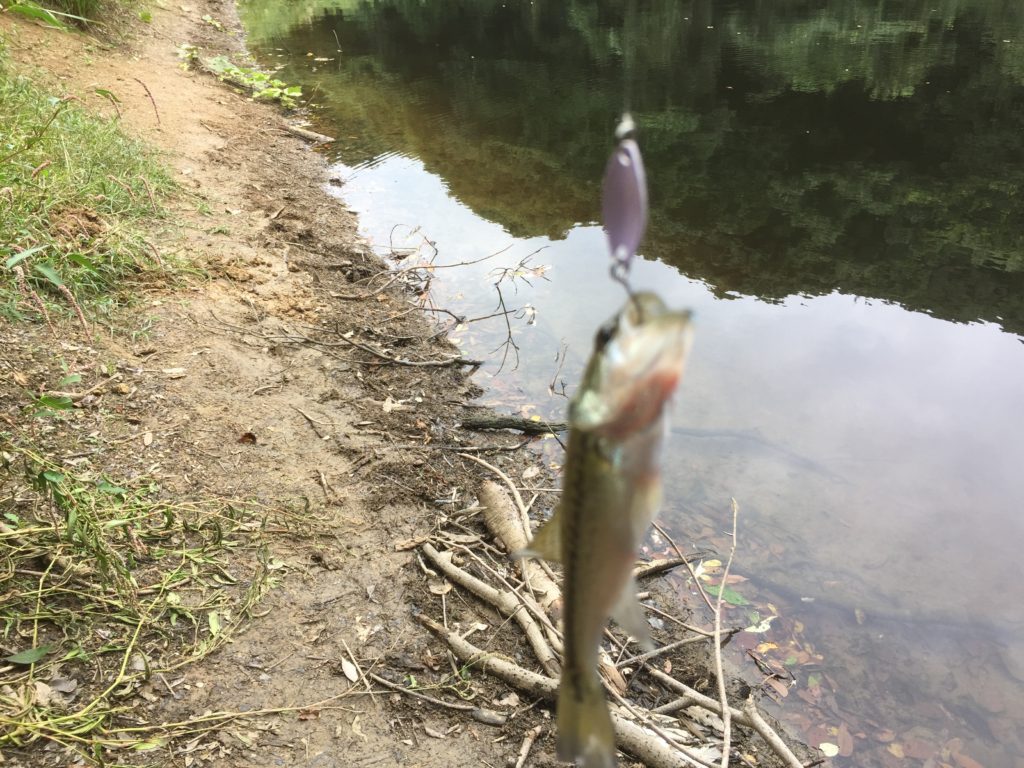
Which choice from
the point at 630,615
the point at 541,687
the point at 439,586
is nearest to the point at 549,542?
the point at 630,615

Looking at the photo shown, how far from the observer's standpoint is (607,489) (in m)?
0.86

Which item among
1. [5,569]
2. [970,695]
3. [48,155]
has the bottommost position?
[970,695]

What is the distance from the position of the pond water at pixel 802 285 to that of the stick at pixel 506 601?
1.66 metres

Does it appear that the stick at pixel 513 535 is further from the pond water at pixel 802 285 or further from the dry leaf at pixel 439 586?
the pond water at pixel 802 285

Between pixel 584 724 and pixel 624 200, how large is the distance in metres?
0.74

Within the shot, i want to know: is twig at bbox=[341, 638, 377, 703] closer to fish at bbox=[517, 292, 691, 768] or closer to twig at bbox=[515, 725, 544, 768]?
twig at bbox=[515, 725, 544, 768]

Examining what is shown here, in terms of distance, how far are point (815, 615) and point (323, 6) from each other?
29.2 metres

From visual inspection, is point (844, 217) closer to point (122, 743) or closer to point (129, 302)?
point (129, 302)

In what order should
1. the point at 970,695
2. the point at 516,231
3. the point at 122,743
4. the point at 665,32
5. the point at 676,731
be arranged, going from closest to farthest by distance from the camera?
the point at 122,743 → the point at 676,731 → the point at 970,695 → the point at 516,231 → the point at 665,32

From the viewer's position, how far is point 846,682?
448 centimetres

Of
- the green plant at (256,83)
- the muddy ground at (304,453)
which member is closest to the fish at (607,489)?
the muddy ground at (304,453)

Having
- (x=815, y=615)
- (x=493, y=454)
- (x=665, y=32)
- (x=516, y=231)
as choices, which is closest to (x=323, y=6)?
(x=665, y=32)

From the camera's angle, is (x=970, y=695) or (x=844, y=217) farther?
(x=844, y=217)

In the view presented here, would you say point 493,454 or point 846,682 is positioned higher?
point 493,454
